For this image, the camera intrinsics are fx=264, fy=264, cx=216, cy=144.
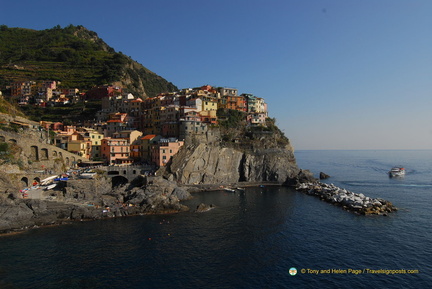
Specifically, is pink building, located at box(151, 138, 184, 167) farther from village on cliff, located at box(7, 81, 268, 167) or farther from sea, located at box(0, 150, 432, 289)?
sea, located at box(0, 150, 432, 289)

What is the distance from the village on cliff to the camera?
67938 mm

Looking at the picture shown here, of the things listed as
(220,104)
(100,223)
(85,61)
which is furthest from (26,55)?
(100,223)

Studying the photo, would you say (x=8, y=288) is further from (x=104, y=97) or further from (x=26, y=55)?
(x=26, y=55)

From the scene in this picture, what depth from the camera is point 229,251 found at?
1250 inches

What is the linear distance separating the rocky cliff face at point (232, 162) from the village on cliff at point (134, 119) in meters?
3.65

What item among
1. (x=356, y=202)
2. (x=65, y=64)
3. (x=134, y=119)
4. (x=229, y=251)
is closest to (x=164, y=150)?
(x=134, y=119)

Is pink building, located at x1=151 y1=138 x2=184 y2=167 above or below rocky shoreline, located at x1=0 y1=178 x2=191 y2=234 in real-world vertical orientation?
above

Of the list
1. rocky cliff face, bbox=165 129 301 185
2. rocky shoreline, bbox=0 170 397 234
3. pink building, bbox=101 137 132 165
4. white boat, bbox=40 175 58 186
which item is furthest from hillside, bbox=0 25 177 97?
white boat, bbox=40 175 58 186

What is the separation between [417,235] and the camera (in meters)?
37.2

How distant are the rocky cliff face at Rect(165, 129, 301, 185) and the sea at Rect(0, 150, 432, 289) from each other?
2110 centimetres

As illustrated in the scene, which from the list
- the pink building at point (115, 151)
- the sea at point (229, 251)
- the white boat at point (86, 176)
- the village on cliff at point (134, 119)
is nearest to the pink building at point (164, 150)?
the village on cliff at point (134, 119)

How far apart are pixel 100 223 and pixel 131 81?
3622 inches

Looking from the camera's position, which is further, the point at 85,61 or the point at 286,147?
the point at 85,61

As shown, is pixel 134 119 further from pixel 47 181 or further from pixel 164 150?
pixel 47 181
